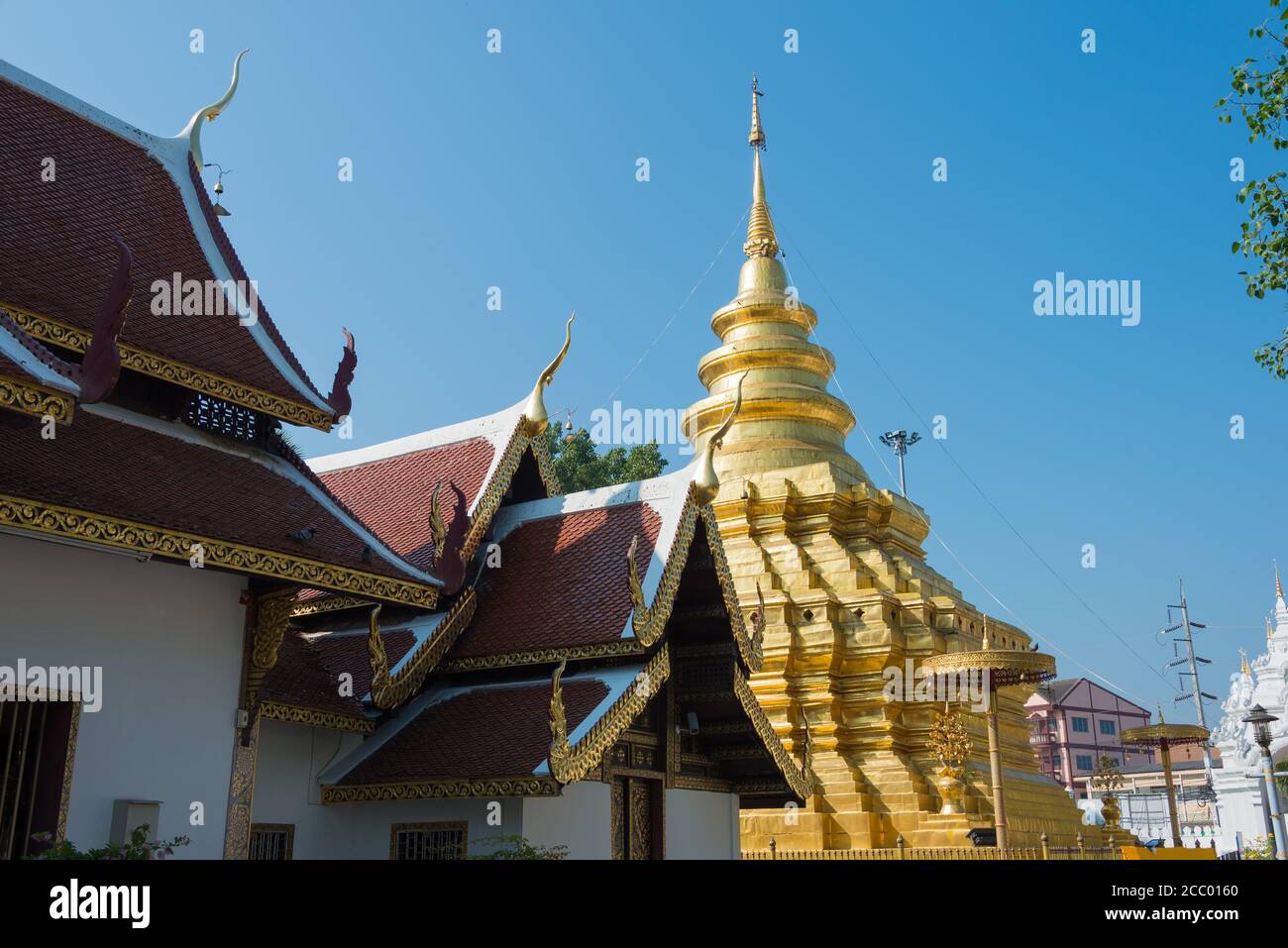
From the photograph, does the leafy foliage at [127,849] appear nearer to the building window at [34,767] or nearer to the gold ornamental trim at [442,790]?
the building window at [34,767]

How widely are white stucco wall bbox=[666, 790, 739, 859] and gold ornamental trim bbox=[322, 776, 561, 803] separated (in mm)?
2574

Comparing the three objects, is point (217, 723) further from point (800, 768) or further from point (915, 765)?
point (915, 765)

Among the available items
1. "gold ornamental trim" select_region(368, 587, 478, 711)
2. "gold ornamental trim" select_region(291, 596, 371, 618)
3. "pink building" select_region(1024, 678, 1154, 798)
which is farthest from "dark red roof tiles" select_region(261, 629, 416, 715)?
"pink building" select_region(1024, 678, 1154, 798)

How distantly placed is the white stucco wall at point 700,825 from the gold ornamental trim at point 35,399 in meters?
6.95

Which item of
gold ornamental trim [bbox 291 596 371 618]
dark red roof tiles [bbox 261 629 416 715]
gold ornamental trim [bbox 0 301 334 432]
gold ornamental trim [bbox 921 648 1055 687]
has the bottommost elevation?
dark red roof tiles [bbox 261 629 416 715]

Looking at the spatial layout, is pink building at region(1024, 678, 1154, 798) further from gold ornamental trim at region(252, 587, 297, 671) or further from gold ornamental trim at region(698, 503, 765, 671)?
gold ornamental trim at region(252, 587, 297, 671)

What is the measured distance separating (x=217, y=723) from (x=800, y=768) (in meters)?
6.44

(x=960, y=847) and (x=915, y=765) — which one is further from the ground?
(x=915, y=765)

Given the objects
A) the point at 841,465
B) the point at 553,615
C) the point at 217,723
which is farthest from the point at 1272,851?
the point at 217,723

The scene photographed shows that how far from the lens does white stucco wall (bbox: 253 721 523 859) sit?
9.28 meters

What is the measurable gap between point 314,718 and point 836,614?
13586 mm

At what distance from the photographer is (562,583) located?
10.9 m

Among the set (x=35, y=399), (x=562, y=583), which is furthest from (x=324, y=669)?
(x=35, y=399)
